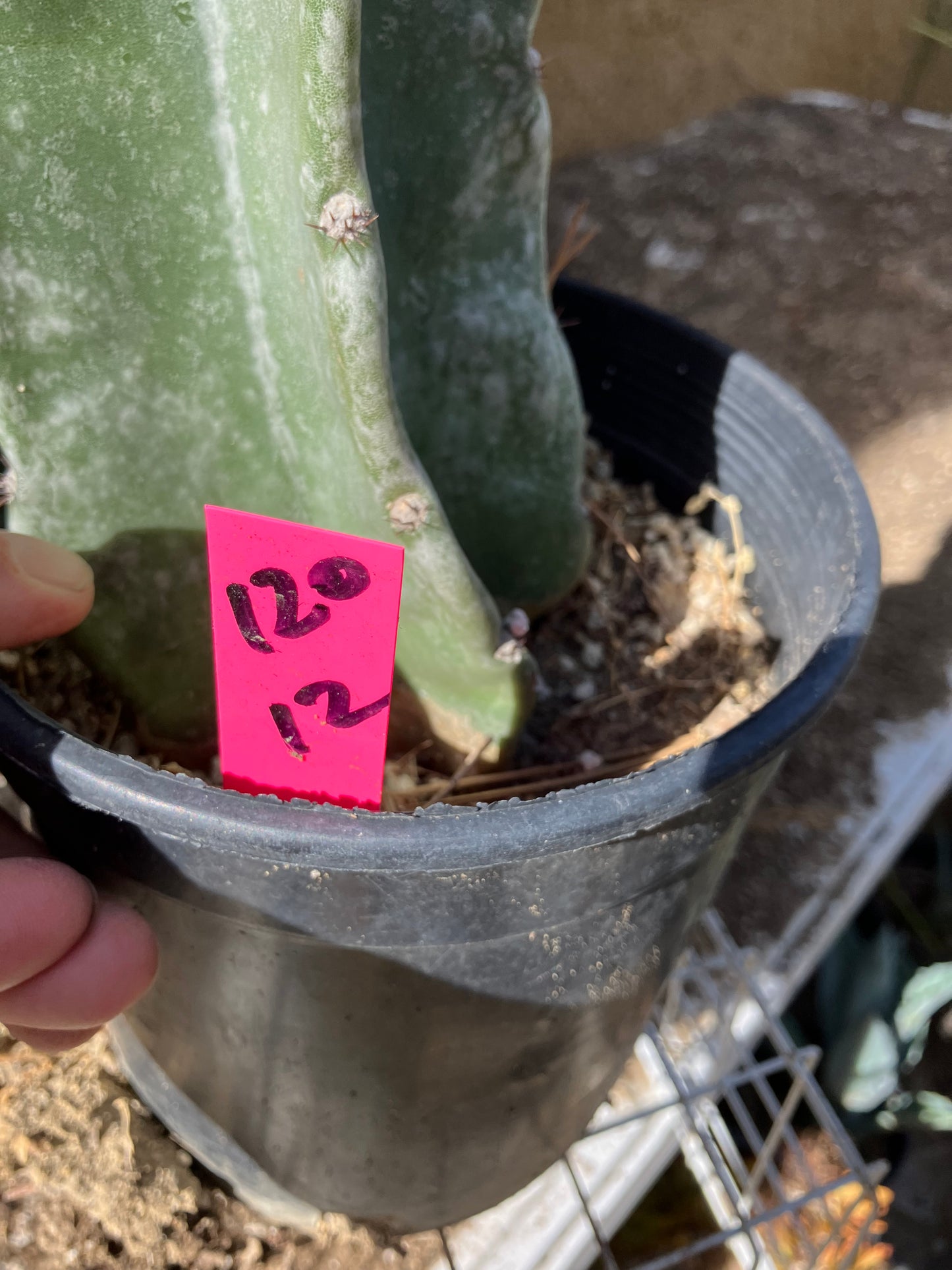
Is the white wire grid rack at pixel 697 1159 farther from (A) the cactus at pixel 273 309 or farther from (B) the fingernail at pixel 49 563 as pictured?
(B) the fingernail at pixel 49 563

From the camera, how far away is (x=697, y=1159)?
1068 mm

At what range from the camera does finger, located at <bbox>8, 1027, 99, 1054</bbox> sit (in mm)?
604

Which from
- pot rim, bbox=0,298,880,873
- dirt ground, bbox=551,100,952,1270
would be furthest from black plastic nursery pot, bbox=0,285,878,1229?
dirt ground, bbox=551,100,952,1270

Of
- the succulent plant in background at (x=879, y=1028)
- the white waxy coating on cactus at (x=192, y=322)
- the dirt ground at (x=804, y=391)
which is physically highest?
the white waxy coating on cactus at (x=192, y=322)

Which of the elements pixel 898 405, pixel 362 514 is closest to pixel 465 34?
pixel 362 514

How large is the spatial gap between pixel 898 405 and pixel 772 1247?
1171mm

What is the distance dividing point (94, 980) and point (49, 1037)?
0.13m

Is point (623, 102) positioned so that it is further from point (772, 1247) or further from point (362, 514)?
point (772, 1247)

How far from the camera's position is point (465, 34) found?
1.89ft

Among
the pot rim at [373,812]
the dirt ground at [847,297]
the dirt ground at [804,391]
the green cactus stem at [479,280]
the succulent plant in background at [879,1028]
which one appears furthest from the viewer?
the dirt ground at [847,297]

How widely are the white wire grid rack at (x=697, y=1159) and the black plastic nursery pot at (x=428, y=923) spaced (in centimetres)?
10

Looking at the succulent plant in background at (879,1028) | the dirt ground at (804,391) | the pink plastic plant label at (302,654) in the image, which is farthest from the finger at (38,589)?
the succulent plant in background at (879,1028)

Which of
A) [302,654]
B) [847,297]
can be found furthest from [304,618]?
[847,297]

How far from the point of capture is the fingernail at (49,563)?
0.53 meters
